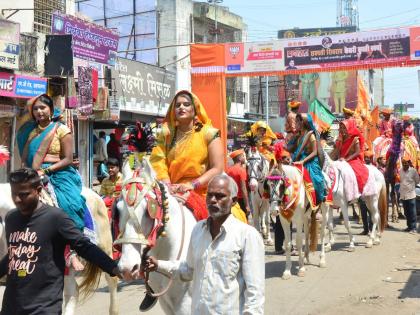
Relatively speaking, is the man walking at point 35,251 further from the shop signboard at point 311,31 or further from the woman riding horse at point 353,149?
the shop signboard at point 311,31

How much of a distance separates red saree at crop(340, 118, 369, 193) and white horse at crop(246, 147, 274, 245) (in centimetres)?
177

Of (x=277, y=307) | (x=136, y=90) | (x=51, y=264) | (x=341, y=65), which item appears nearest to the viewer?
(x=51, y=264)

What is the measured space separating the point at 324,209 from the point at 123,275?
8.44m

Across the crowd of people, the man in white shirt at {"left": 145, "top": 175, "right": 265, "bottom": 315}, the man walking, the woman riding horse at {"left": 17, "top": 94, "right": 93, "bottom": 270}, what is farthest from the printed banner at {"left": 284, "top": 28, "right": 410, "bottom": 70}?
the man walking

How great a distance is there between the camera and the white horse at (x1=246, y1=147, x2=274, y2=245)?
12.4 metres

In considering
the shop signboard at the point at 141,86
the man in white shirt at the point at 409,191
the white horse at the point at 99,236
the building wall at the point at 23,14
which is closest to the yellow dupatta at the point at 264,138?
the man in white shirt at the point at 409,191

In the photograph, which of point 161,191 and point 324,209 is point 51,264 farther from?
point 324,209

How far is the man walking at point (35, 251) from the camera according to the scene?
3.51m

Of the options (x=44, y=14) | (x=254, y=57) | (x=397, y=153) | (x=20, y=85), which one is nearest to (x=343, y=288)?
(x=397, y=153)

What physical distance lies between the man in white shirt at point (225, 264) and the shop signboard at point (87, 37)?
53.9ft

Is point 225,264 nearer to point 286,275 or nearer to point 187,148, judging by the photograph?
point 187,148

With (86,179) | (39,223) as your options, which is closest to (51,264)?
(39,223)

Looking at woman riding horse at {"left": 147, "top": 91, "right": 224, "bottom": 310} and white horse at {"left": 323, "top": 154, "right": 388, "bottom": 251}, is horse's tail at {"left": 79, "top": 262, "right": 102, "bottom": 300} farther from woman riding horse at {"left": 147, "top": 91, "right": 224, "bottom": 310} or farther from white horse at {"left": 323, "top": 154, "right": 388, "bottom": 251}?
white horse at {"left": 323, "top": 154, "right": 388, "bottom": 251}

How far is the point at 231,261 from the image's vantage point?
3.37 metres
